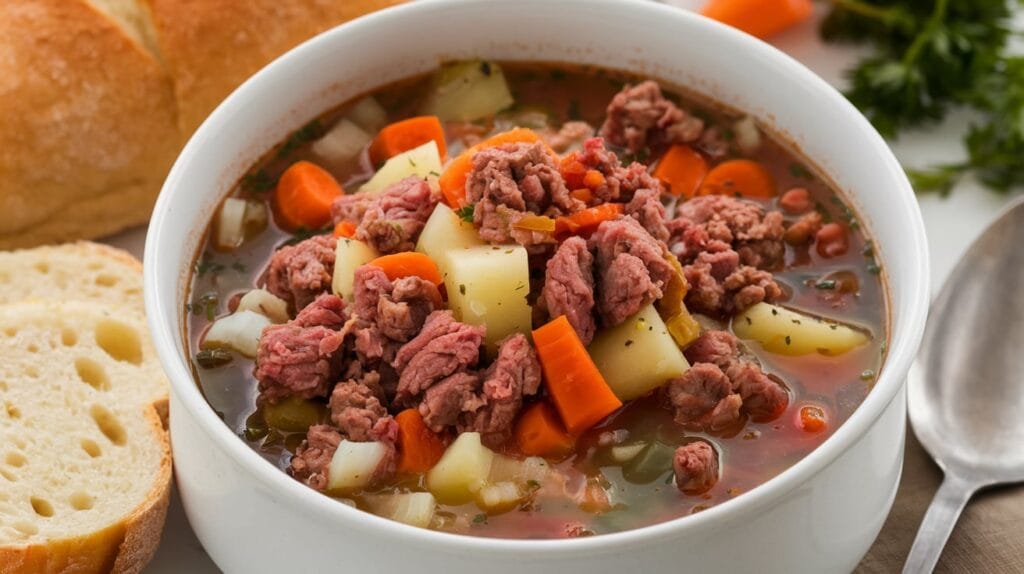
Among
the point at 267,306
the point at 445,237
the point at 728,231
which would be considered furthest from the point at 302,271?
the point at 728,231

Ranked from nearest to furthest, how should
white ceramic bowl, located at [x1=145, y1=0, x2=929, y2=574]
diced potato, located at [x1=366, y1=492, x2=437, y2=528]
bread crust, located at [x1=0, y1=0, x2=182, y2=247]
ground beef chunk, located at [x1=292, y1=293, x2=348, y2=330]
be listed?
white ceramic bowl, located at [x1=145, y1=0, x2=929, y2=574]
diced potato, located at [x1=366, y1=492, x2=437, y2=528]
ground beef chunk, located at [x1=292, y1=293, x2=348, y2=330]
bread crust, located at [x1=0, y1=0, x2=182, y2=247]

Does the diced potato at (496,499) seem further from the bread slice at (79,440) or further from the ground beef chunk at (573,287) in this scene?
the bread slice at (79,440)

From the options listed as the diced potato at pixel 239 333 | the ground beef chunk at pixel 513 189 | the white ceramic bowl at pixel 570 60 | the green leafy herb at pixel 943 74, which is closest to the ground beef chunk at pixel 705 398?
the white ceramic bowl at pixel 570 60

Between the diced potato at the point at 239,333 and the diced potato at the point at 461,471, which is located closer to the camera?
the diced potato at the point at 461,471

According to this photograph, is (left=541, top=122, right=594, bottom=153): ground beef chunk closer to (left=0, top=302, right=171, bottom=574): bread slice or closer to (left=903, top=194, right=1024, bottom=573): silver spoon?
(left=903, top=194, right=1024, bottom=573): silver spoon

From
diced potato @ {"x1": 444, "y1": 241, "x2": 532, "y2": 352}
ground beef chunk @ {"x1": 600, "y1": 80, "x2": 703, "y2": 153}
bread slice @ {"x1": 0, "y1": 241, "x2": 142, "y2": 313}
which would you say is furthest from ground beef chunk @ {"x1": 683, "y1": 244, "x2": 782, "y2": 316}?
bread slice @ {"x1": 0, "y1": 241, "x2": 142, "y2": 313}

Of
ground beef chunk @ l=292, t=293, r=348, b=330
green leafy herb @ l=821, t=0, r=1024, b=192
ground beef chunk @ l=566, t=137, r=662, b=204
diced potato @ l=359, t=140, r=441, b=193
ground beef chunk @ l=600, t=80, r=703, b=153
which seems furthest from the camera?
green leafy herb @ l=821, t=0, r=1024, b=192
